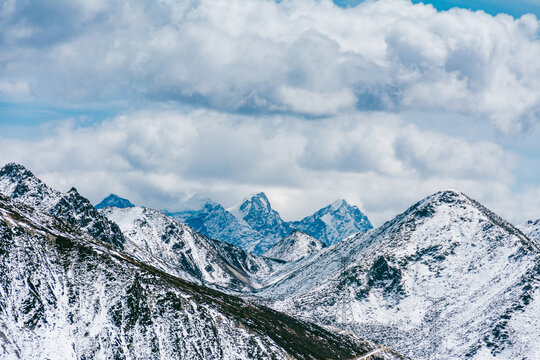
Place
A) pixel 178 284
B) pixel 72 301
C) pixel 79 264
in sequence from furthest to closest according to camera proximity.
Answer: pixel 178 284
pixel 79 264
pixel 72 301

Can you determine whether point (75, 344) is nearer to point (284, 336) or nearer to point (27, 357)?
point (27, 357)

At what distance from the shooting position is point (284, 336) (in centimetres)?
18400

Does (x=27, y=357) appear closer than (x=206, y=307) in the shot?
Yes

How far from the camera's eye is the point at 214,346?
154250 millimetres

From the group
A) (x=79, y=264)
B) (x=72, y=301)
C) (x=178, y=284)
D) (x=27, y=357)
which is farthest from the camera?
(x=178, y=284)

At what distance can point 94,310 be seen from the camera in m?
148

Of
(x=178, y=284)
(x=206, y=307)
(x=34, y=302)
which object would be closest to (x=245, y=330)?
(x=206, y=307)

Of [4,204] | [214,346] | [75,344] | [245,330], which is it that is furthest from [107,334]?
[4,204]

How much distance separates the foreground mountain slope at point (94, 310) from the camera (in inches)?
5333

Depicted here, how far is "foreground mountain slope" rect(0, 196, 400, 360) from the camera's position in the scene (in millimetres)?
135462

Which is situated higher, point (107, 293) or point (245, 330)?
point (107, 293)

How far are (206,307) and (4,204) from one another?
6683 centimetres

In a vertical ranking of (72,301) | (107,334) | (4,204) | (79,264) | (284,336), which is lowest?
(284,336)

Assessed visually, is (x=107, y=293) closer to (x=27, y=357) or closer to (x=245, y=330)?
(x=27, y=357)
